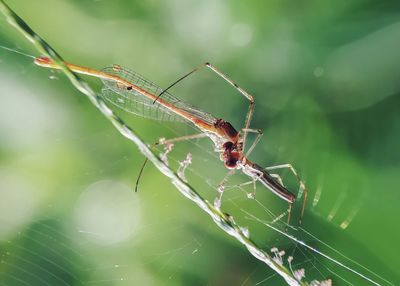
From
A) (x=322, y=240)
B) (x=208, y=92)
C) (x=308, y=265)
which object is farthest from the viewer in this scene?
(x=208, y=92)

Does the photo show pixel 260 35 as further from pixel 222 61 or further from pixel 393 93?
pixel 393 93

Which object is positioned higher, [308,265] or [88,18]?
[88,18]

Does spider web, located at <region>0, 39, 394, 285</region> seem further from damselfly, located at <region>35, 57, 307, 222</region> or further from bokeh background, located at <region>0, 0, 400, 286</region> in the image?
damselfly, located at <region>35, 57, 307, 222</region>

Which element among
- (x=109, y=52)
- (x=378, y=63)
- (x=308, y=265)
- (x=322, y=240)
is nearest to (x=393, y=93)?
(x=378, y=63)

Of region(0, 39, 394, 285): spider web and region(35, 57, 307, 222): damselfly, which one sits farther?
region(0, 39, 394, 285): spider web

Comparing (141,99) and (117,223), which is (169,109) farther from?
(117,223)

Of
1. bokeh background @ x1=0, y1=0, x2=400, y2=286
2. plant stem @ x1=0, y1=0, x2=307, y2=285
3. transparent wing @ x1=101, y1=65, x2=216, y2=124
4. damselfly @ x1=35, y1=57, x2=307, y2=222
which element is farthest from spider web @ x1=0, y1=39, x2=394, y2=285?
plant stem @ x1=0, y1=0, x2=307, y2=285

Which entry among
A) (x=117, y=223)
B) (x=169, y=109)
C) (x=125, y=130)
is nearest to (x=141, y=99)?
(x=169, y=109)
